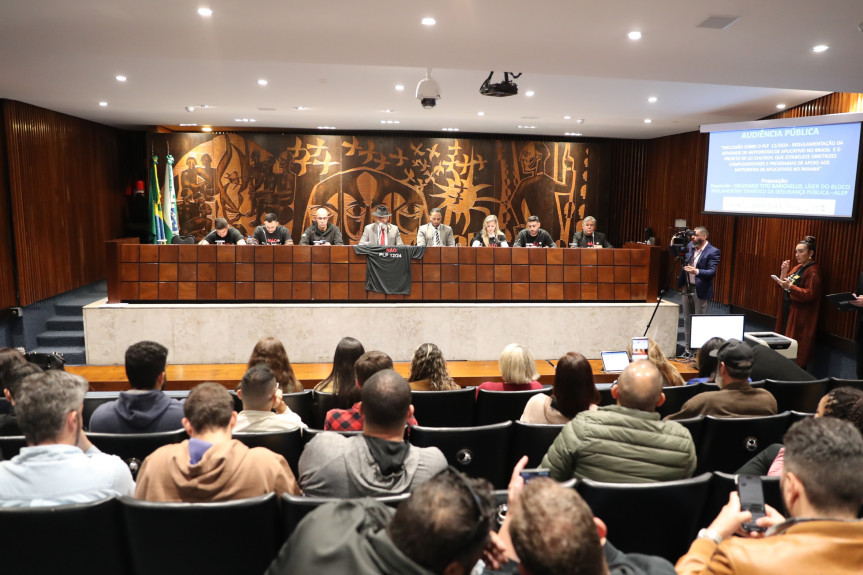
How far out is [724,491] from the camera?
2129 millimetres

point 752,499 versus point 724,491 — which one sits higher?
point 752,499

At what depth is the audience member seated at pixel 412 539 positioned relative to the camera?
1.18 meters

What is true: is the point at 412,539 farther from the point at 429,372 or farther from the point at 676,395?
the point at 676,395

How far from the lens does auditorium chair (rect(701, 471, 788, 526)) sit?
210 centimetres

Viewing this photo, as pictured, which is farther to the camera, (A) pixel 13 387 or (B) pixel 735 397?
(B) pixel 735 397

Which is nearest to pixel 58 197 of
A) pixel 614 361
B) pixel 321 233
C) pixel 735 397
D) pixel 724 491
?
pixel 321 233

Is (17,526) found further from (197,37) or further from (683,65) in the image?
(683,65)

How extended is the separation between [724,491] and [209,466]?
1737 mm

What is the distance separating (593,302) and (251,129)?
273 inches

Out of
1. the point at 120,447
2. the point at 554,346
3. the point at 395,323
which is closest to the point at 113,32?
the point at 120,447

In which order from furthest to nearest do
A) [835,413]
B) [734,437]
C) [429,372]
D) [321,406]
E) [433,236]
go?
[433,236] → [429,372] → [321,406] → [734,437] → [835,413]

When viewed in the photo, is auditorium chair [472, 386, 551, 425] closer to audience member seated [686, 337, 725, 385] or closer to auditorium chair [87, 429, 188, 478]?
audience member seated [686, 337, 725, 385]

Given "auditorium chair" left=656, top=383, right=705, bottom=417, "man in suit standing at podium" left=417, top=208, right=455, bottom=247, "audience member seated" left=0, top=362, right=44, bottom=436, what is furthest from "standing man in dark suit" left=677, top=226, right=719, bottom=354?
"audience member seated" left=0, top=362, right=44, bottom=436

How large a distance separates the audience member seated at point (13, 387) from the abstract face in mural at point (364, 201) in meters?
8.28
